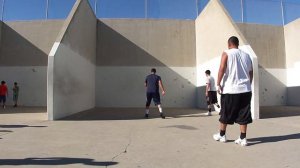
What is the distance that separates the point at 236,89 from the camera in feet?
17.9

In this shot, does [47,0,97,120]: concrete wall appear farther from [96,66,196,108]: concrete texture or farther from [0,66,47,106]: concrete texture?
[0,66,47,106]: concrete texture

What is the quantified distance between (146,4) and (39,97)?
785cm

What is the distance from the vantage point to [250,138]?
6348 millimetres

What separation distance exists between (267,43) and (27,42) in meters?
13.8

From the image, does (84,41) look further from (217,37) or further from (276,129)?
(276,129)

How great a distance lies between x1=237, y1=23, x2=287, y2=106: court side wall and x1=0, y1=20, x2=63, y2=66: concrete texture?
1098cm

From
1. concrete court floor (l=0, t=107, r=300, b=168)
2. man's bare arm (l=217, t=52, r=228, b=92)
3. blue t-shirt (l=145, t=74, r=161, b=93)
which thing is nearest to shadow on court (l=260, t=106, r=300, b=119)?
blue t-shirt (l=145, t=74, r=161, b=93)

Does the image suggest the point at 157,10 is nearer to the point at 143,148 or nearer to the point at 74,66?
the point at 74,66

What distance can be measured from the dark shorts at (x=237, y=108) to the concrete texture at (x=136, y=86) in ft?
39.1

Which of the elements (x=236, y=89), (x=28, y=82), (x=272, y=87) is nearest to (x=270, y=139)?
(x=236, y=89)

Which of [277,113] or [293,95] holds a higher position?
[293,95]

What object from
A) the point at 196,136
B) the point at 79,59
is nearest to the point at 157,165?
the point at 196,136

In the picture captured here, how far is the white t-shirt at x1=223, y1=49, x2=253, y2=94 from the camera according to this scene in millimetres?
5477

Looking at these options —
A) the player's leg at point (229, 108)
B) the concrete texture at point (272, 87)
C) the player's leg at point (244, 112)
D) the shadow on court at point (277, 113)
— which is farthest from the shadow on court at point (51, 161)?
the concrete texture at point (272, 87)
